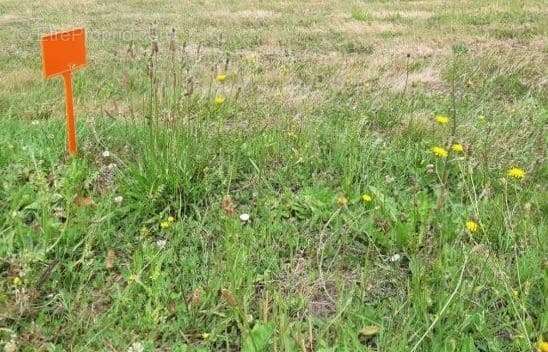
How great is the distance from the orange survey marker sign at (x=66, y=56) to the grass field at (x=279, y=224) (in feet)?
1.00

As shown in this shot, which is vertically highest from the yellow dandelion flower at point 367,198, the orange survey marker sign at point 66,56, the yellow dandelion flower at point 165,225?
the orange survey marker sign at point 66,56

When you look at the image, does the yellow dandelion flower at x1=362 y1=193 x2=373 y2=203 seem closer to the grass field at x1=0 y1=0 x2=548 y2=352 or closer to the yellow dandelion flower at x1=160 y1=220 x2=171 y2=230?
the grass field at x1=0 y1=0 x2=548 y2=352

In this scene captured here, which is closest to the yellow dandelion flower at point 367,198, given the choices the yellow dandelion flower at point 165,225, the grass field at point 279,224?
the grass field at point 279,224

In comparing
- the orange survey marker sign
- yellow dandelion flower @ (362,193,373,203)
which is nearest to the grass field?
yellow dandelion flower @ (362,193,373,203)

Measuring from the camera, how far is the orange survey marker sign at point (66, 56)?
10.8ft

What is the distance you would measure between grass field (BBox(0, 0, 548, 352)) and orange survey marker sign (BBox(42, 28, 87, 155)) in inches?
12.0

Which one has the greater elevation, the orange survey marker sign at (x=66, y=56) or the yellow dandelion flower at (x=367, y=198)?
the orange survey marker sign at (x=66, y=56)

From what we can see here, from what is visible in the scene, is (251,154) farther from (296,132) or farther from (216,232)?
(216,232)

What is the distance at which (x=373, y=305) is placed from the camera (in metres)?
2.67

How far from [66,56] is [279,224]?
60.8 inches

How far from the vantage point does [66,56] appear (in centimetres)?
342

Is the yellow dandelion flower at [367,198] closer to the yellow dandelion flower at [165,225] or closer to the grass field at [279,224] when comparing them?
the grass field at [279,224]

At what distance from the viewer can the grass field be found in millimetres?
2461

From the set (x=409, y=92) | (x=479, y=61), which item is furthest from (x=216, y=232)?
(x=479, y=61)
